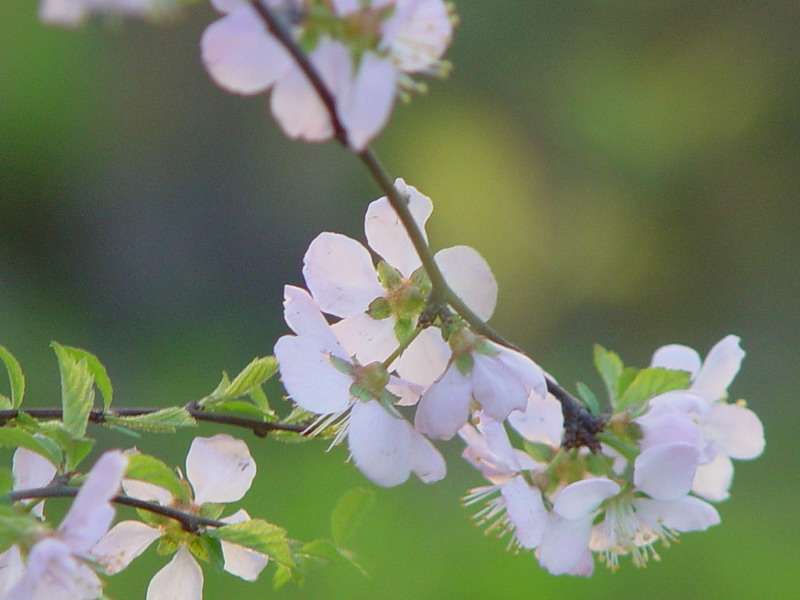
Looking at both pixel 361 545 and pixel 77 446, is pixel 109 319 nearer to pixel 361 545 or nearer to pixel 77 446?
pixel 361 545

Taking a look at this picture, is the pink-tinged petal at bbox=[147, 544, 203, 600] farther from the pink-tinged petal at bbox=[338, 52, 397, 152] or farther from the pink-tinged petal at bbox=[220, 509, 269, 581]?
the pink-tinged petal at bbox=[338, 52, 397, 152]

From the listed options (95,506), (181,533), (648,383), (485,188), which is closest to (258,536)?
(181,533)

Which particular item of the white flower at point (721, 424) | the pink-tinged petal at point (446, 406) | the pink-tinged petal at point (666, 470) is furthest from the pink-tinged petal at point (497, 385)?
the white flower at point (721, 424)

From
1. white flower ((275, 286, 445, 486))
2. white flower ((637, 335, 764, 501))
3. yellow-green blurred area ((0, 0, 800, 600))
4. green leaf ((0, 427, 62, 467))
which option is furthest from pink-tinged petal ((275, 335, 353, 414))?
yellow-green blurred area ((0, 0, 800, 600))

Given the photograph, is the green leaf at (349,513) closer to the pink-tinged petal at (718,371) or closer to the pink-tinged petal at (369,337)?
the pink-tinged petal at (369,337)

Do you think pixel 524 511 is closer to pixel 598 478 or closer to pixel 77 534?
pixel 598 478

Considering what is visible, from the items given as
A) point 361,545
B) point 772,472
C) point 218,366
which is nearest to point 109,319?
point 218,366
